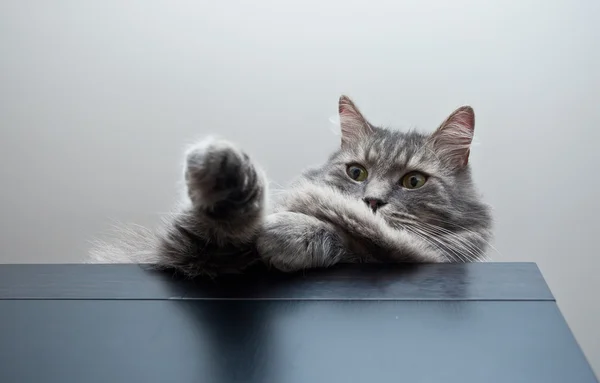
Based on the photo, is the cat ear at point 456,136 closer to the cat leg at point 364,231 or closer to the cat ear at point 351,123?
the cat ear at point 351,123

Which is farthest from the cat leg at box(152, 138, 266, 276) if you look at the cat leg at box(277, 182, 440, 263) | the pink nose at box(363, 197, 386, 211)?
the pink nose at box(363, 197, 386, 211)

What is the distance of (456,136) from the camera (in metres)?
1.49

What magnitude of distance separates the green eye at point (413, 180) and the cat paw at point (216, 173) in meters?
0.61

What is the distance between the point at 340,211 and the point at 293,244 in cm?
15

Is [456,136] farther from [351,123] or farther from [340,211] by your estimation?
[340,211]

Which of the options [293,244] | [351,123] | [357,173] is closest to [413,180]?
[357,173]

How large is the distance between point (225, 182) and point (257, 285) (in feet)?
0.66

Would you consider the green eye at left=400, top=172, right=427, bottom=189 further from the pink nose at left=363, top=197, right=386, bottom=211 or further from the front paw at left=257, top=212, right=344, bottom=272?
the front paw at left=257, top=212, right=344, bottom=272

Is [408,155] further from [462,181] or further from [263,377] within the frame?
[263,377]

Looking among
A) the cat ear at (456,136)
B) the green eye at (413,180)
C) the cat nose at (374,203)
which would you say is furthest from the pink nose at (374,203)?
the cat ear at (456,136)

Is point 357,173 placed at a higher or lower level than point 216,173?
higher

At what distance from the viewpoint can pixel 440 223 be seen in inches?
51.6

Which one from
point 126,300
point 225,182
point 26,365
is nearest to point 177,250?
point 126,300

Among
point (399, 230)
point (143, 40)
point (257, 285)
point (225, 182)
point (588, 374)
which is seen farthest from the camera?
point (143, 40)
